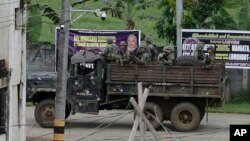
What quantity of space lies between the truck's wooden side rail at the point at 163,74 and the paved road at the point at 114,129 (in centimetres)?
133

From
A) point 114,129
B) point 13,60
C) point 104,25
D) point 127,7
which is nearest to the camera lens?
point 13,60

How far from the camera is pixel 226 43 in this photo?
1206 inches

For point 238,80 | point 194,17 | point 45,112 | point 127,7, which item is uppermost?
point 127,7

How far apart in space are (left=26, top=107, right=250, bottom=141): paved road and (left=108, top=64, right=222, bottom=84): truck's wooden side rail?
1.33 metres

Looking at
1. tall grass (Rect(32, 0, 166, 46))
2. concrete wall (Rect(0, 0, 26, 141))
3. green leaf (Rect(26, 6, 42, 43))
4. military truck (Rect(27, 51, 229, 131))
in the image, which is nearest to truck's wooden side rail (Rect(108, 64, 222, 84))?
military truck (Rect(27, 51, 229, 131))

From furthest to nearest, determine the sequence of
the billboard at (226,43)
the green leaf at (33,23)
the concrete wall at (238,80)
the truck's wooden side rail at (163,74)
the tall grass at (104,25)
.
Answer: the tall grass at (104,25), the concrete wall at (238,80), the green leaf at (33,23), the billboard at (226,43), the truck's wooden side rail at (163,74)

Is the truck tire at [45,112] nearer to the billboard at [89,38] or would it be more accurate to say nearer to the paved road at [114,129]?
the paved road at [114,129]

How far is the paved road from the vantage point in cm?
2330

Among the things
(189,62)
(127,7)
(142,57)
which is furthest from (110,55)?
(127,7)

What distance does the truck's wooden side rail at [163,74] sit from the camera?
77.9ft

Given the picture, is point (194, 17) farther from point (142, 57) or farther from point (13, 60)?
point (13, 60)

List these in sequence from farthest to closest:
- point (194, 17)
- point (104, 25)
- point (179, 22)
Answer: point (104, 25), point (194, 17), point (179, 22)

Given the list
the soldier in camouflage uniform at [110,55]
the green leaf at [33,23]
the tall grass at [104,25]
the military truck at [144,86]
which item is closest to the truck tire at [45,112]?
the military truck at [144,86]

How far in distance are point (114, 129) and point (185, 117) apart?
2.39 m
